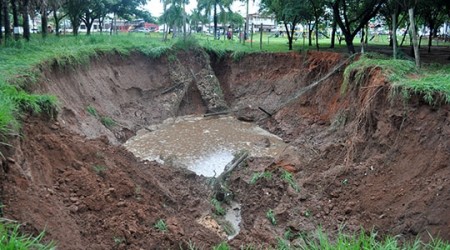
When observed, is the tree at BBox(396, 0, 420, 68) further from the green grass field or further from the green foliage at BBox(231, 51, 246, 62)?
the green foliage at BBox(231, 51, 246, 62)

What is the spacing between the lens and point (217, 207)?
444 inches

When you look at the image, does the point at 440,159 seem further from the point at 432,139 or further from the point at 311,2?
the point at 311,2

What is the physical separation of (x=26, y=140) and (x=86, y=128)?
262 inches

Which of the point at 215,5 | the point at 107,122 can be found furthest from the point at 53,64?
the point at 215,5

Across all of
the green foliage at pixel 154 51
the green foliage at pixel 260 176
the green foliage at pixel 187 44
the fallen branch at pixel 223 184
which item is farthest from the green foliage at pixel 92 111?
the green foliage at pixel 187 44

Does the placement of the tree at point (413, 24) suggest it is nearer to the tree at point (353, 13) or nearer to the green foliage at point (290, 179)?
the tree at point (353, 13)

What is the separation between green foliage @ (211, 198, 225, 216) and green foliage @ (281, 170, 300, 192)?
1997mm

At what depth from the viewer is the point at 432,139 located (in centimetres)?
1016

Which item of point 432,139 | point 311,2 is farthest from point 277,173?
point 311,2

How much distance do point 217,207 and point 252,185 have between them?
140 cm

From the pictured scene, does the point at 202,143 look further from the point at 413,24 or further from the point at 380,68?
the point at 413,24

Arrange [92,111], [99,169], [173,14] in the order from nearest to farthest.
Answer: [99,169], [92,111], [173,14]

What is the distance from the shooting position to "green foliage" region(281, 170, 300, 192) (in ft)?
38.4

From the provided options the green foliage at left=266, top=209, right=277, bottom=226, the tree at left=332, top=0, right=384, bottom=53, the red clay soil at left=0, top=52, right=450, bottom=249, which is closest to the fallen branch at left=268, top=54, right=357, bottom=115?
the red clay soil at left=0, top=52, right=450, bottom=249
